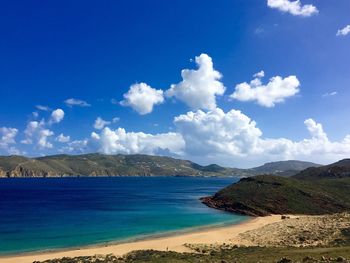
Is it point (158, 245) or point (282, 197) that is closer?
point (158, 245)

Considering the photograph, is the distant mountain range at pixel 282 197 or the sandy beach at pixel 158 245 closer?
the sandy beach at pixel 158 245

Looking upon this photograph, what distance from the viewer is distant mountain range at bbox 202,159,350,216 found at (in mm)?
126938

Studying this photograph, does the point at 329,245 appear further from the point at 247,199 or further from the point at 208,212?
the point at 247,199

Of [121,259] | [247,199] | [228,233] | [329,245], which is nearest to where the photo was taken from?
[121,259]

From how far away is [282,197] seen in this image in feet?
449

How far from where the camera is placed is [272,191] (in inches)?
5610

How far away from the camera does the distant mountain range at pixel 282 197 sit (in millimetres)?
126938

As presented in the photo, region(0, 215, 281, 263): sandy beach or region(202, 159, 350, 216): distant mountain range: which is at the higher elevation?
region(202, 159, 350, 216): distant mountain range

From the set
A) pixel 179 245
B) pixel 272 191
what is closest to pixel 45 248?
pixel 179 245

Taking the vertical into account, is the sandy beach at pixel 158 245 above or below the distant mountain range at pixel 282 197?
below

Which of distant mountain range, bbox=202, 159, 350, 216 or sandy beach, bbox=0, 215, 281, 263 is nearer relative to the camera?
sandy beach, bbox=0, 215, 281, 263

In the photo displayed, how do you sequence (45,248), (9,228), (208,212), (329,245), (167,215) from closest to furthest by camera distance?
1. (329,245)
2. (45,248)
3. (9,228)
4. (167,215)
5. (208,212)

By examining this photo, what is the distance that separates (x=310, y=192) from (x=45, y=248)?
104 meters

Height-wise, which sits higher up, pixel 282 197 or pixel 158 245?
pixel 282 197
